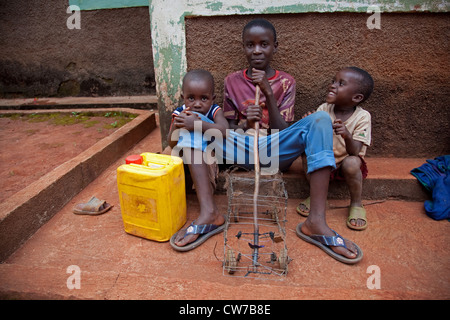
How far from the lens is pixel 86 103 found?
5.54 meters

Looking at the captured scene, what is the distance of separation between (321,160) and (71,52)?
18.2 ft

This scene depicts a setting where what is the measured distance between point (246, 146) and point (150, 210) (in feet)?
2.99

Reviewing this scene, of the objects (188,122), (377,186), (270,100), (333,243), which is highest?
(270,100)

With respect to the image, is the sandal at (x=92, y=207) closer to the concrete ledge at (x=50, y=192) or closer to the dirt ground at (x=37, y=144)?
the concrete ledge at (x=50, y=192)

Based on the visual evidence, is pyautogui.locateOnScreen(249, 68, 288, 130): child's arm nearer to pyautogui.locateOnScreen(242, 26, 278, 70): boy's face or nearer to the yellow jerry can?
pyautogui.locateOnScreen(242, 26, 278, 70): boy's face

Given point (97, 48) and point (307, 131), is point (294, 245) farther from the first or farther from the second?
point (97, 48)

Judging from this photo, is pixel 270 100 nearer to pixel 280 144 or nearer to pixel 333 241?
pixel 280 144

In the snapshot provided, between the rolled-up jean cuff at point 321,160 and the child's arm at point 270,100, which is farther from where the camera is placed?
the child's arm at point 270,100

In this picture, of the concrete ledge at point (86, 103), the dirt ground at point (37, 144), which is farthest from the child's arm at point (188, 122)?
the concrete ledge at point (86, 103)

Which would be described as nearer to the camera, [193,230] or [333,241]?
[333,241]

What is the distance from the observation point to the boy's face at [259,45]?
99.2 inches

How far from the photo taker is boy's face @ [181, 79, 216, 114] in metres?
2.42

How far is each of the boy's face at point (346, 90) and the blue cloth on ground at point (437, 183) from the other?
0.93 m

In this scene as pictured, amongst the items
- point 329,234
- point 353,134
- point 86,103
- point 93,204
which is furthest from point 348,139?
point 86,103
